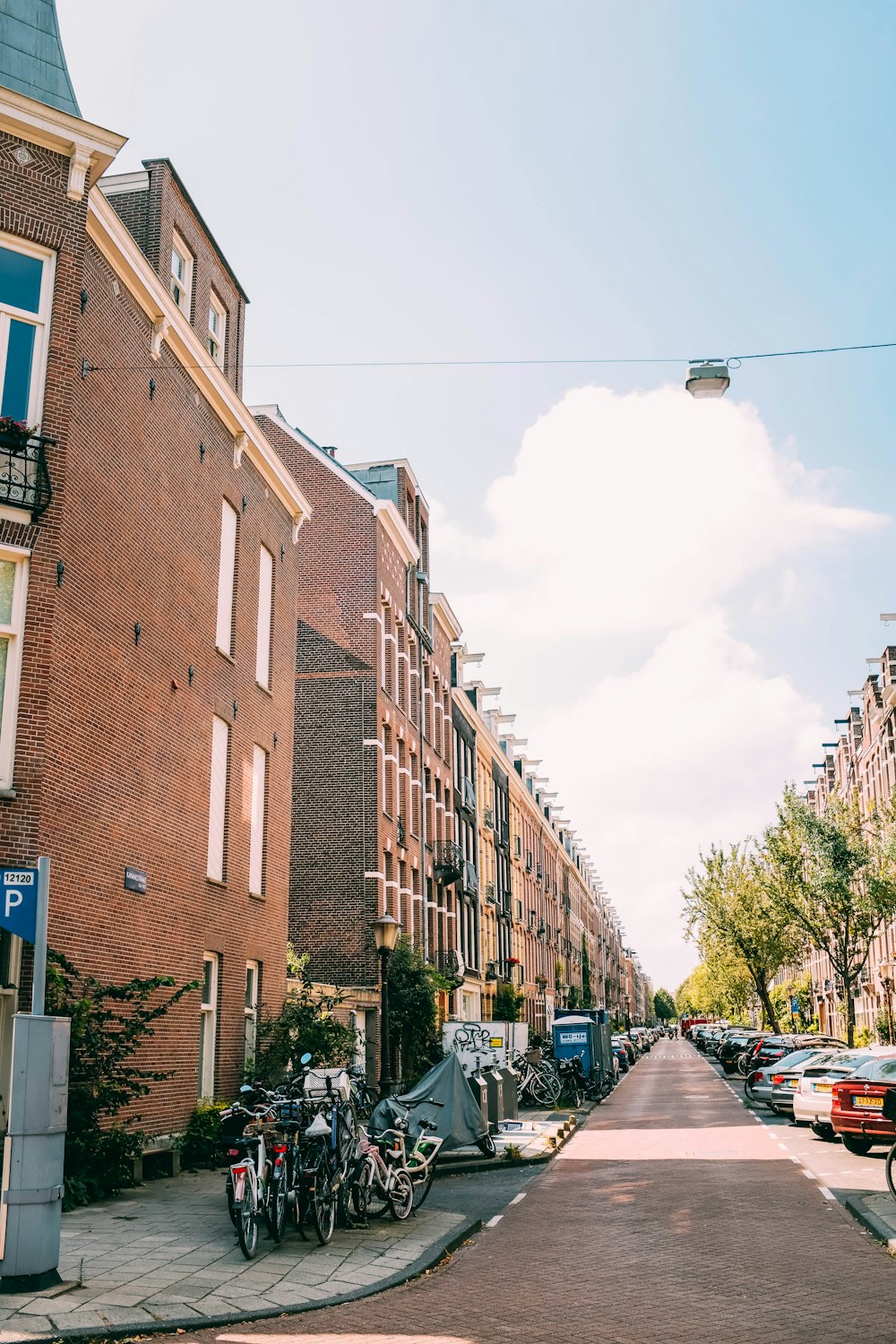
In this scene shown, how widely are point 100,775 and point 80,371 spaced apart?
16.4ft

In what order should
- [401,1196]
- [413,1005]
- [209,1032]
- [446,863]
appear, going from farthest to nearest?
1. [446,863]
2. [413,1005]
3. [209,1032]
4. [401,1196]

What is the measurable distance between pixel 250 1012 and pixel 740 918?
39.3m

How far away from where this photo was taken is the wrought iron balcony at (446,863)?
3950cm

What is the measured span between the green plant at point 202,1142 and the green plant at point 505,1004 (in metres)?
34.1

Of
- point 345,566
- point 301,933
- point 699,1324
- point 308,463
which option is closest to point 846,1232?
point 699,1324

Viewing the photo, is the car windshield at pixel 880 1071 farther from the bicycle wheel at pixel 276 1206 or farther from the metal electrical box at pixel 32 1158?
the metal electrical box at pixel 32 1158

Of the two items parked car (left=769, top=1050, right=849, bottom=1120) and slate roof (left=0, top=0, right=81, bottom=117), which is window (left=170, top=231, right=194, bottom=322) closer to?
slate roof (left=0, top=0, right=81, bottom=117)

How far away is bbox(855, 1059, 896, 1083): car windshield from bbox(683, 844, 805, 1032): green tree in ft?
115

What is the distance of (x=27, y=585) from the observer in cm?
1425

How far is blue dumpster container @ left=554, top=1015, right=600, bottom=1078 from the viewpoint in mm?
35638

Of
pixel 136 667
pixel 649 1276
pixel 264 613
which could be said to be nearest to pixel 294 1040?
pixel 136 667

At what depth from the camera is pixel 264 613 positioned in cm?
2397

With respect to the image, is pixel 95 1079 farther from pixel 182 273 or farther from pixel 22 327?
pixel 182 273

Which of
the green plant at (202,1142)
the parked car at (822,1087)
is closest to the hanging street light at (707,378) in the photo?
the green plant at (202,1142)
